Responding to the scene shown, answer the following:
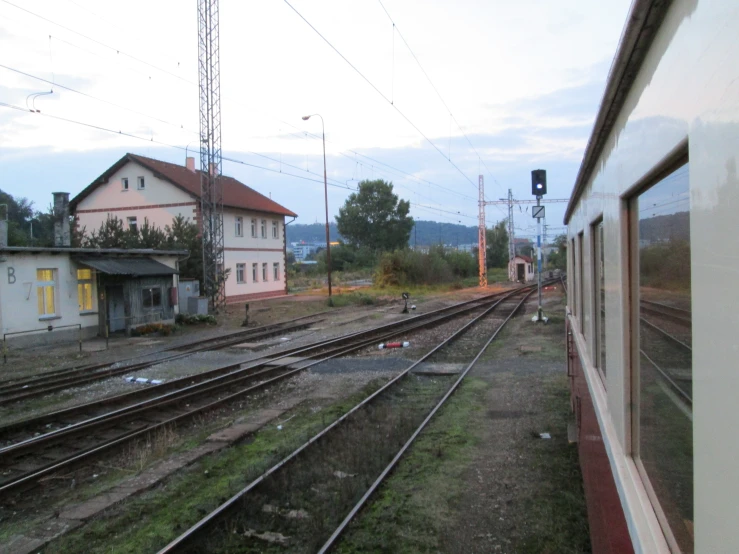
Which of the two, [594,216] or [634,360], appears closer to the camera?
[634,360]

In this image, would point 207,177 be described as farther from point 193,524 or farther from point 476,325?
point 193,524

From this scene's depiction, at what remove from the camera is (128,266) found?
21.5 m

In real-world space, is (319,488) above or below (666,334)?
below

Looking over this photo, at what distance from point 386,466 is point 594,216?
4117 millimetres

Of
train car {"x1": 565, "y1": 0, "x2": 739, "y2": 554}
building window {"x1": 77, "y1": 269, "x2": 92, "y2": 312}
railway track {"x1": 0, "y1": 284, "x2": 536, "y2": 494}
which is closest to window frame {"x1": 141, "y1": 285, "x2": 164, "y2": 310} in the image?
building window {"x1": 77, "y1": 269, "x2": 92, "y2": 312}

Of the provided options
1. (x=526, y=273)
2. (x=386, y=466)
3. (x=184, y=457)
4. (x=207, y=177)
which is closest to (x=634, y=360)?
(x=386, y=466)

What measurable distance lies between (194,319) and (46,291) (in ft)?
20.1

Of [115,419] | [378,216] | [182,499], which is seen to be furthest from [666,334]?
[378,216]

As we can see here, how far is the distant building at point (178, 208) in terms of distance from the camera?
35250 millimetres

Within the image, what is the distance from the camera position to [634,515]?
200 centimetres

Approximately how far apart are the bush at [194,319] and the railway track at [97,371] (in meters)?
4.25

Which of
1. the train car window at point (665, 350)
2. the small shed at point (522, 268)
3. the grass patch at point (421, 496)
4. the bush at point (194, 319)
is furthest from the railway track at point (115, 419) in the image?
the small shed at point (522, 268)

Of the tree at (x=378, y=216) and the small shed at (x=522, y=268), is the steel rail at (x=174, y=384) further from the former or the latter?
the tree at (x=378, y=216)

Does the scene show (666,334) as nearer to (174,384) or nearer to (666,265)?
(666,265)
